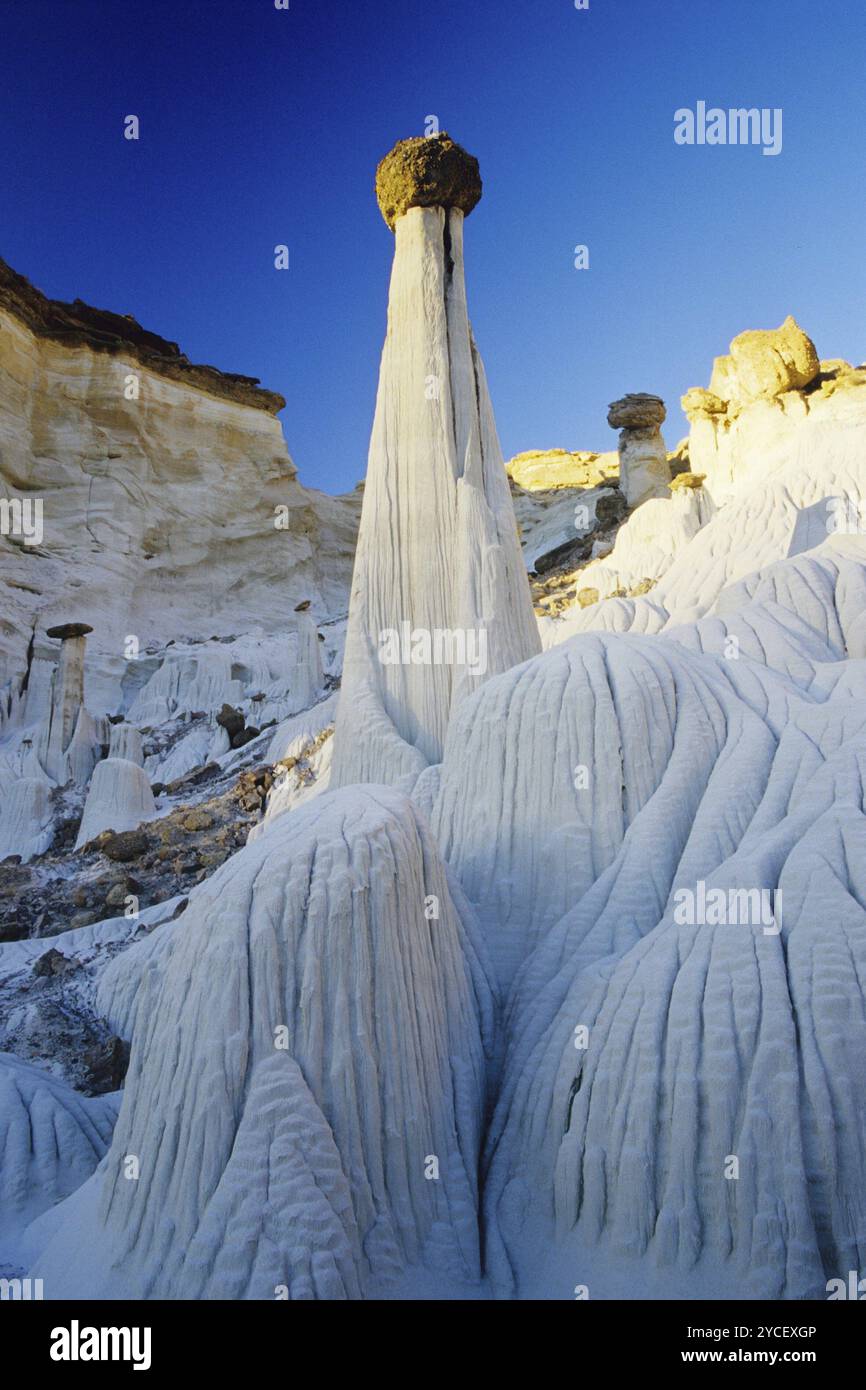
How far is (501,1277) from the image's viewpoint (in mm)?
4887

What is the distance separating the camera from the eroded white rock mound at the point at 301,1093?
454 cm

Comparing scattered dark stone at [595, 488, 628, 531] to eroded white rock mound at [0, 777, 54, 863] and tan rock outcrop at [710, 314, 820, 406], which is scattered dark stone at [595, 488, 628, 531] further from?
eroded white rock mound at [0, 777, 54, 863]

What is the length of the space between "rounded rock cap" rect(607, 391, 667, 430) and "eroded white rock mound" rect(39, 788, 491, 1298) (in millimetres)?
32980

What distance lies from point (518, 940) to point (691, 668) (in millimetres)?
2226

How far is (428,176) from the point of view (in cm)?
1355

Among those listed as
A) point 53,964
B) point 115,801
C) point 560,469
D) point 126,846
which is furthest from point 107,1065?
point 560,469

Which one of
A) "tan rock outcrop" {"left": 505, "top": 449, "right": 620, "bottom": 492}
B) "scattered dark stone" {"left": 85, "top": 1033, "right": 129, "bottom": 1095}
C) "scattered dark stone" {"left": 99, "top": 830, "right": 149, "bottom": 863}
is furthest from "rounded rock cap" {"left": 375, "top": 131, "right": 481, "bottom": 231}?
"tan rock outcrop" {"left": 505, "top": 449, "right": 620, "bottom": 492}

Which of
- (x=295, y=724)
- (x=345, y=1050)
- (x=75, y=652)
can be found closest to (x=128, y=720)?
(x=75, y=652)

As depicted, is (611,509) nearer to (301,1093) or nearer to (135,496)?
(135,496)

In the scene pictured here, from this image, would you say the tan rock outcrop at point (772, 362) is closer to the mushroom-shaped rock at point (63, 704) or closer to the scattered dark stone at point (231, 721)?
the scattered dark stone at point (231, 721)

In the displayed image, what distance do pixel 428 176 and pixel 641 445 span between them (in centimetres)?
2428

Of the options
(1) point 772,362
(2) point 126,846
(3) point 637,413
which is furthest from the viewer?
(3) point 637,413

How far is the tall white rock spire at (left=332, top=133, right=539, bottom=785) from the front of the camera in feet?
37.8

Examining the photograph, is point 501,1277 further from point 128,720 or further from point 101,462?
point 101,462
